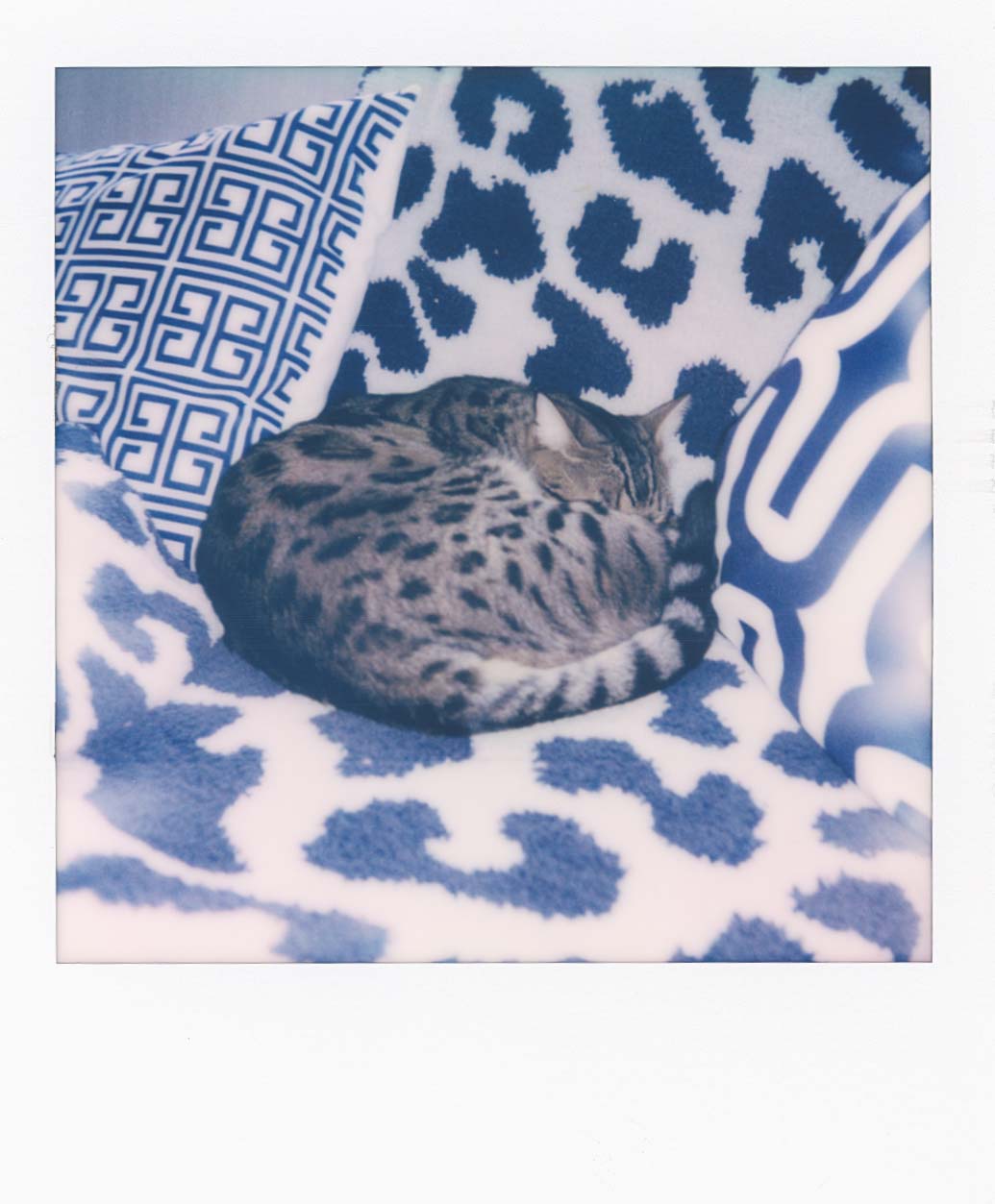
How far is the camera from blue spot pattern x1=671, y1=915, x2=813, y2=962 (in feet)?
2.72

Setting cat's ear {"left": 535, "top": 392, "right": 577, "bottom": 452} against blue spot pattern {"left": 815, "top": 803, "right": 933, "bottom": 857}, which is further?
cat's ear {"left": 535, "top": 392, "right": 577, "bottom": 452}

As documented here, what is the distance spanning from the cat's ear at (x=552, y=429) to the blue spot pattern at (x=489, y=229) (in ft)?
0.50

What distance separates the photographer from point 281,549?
93 cm

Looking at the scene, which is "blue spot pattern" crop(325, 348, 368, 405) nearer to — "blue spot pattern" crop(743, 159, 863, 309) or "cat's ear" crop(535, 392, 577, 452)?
"cat's ear" crop(535, 392, 577, 452)

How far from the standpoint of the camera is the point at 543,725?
0.86m

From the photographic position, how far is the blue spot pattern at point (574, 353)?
36.1 inches

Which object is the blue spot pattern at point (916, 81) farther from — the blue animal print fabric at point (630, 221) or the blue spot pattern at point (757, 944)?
the blue spot pattern at point (757, 944)

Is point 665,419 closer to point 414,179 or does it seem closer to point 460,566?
point 460,566

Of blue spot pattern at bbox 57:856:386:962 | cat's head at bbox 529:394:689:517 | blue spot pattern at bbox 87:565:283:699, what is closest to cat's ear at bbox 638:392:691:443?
cat's head at bbox 529:394:689:517

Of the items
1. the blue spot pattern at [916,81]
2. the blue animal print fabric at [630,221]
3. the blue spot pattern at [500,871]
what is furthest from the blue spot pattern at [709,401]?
the blue spot pattern at [500,871]

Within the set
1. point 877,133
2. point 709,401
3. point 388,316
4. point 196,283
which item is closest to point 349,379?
point 388,316

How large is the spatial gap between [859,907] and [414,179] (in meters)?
0.98
